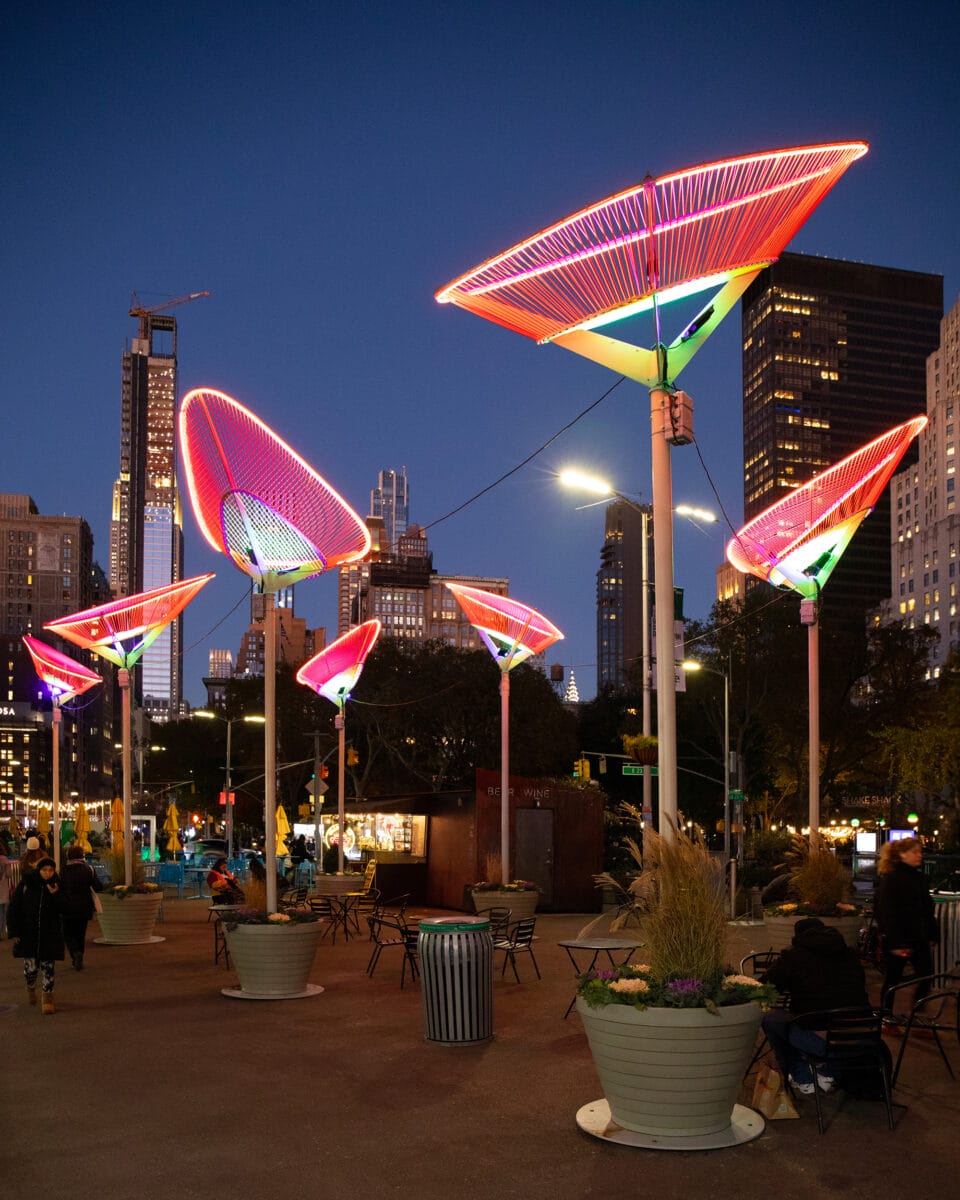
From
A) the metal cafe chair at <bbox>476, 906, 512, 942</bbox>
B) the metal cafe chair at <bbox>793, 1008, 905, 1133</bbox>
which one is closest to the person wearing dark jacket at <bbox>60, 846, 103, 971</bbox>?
the metal cafe chair at <bbox>476, 906, 512, 942</bbox>

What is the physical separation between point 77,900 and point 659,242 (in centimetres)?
1133

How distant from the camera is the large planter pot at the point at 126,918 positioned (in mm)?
18672

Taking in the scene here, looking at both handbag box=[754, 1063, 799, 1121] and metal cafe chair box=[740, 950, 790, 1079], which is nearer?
handbag box=[754, 1063, 799, 1121]

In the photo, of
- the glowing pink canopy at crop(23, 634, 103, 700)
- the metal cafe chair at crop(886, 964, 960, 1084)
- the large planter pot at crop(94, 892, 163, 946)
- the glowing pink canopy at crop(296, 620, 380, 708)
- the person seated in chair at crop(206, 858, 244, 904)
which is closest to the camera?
the metal cafe chair at crop(886, 964, 960, 1084)

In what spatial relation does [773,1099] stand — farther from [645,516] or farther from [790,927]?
[645,516]

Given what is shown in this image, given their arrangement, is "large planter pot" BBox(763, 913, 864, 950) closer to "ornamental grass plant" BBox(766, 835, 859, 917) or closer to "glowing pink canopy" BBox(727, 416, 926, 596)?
"ornamental grass plant" BBox(766, 835, 859, 917)

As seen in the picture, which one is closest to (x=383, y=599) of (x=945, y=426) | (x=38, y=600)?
(x=38, y=600)

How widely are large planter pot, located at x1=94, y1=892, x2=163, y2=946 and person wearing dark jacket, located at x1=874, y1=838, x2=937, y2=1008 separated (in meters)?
12.3

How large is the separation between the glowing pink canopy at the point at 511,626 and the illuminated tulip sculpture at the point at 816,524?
5.84 metres

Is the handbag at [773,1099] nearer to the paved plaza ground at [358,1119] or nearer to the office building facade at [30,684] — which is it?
the paved plaza ground at [358,1119]

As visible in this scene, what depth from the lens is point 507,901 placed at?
64.7ft

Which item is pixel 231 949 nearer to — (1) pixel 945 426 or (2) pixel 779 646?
(2) pixel 779 646

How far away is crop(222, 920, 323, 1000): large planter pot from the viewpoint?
1258 cm

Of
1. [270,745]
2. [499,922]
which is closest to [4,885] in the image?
[270,745]
